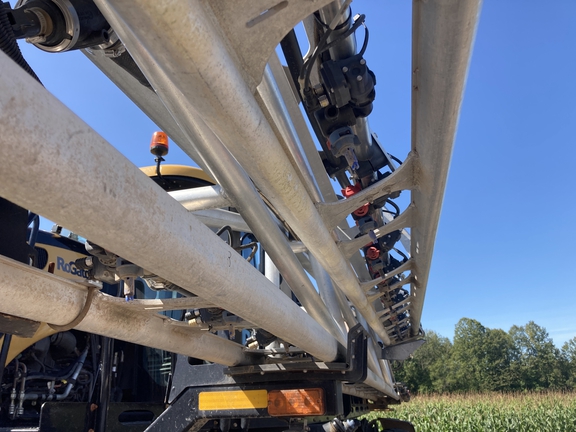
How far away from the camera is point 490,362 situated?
64.9 m

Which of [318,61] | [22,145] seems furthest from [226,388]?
[22,145]

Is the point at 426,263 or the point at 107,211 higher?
the point at 426,263

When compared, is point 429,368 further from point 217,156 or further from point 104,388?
point 217,156

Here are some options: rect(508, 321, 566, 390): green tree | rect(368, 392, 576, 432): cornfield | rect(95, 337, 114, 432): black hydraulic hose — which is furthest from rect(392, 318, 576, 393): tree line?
rect(95, 337, 114, 432): black hydraulic hose

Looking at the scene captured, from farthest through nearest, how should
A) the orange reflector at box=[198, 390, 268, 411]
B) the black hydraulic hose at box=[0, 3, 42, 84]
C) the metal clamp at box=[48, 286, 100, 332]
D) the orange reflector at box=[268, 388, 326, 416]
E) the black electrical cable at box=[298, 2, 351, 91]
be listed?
1. the orange reflector at box=[198, 390, 268, 411]
2. the orange reflector at box=[268, 388, 326, 416]
3. the black electrical cable at box=[298, 2, 351, 91]
4. the metal clamp at box=[48, 286, 100, 332]
5. the black hydraulic hose at box=[0, 3, 42, 84]

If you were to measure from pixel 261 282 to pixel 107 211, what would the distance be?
745 mm

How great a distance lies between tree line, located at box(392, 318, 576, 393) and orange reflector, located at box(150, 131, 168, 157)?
55.0 meters

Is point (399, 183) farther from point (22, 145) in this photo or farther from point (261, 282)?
point (22, 145)

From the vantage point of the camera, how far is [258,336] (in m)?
2.72

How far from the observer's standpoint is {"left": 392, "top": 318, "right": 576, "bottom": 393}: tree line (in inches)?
2340

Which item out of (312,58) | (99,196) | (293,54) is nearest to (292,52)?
(293,54)

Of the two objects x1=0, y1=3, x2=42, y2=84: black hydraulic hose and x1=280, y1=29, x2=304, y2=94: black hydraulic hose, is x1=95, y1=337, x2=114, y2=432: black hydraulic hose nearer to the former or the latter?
x1=280, y1=29, x2=304, y2=94: black hydraulic hose

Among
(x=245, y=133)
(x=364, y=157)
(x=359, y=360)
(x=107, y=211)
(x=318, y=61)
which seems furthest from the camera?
(x=359, y=360)

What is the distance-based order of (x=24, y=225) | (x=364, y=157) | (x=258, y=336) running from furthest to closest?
1. (x=258, y=336)
2. (x=364, y=157)
3. (x=24, y=225)
